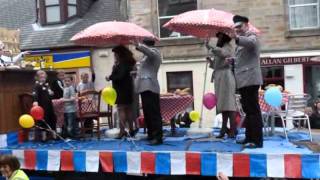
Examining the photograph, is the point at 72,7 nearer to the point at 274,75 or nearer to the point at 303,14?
the point at 274,75

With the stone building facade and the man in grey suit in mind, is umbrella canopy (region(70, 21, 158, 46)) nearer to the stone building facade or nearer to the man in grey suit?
the man in grey suit

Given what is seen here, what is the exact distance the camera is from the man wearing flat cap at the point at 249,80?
6.68m

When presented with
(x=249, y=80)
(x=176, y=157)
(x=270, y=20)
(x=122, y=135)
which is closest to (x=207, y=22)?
(x=249, y=80)

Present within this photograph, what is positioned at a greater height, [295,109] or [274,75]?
[274,75]

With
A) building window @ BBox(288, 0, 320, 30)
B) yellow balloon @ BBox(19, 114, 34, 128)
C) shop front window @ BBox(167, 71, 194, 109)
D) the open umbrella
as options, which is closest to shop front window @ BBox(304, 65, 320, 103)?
building window @ BBox(288, 0, 320, 30)

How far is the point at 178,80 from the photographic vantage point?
60.2ft

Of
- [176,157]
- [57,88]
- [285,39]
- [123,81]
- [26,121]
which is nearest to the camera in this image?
[176,157]

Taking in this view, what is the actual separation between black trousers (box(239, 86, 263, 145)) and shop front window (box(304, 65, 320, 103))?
10.9 metres

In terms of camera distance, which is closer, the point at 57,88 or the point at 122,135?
the point at 122,135

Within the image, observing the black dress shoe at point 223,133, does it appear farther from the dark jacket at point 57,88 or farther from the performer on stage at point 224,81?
the dark jacket at point 57,88

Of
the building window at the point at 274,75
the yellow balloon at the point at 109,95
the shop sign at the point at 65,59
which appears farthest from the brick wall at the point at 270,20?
the yellow balloon at the point at 109,95

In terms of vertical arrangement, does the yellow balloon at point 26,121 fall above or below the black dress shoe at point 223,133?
above

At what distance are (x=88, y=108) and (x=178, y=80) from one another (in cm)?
977

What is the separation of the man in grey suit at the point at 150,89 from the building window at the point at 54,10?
46.3ft
